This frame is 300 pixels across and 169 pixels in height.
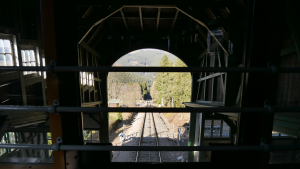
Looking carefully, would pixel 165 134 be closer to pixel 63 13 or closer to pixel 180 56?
pixel 180 56

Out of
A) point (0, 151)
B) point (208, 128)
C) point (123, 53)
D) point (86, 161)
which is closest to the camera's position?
point (86, 161)

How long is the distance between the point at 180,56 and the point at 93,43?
4.55 metres

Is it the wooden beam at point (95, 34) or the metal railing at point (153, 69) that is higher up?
the wooden beam at point (95, 34)

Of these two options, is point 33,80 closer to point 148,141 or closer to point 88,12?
Result: point 88,12

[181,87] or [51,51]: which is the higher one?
[51,51]

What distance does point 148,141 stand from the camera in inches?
381

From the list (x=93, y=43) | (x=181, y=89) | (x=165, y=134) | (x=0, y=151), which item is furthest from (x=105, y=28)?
(x=165, y=134)

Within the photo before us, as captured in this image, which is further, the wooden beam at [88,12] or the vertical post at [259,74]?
the wooden beam at [88,12]

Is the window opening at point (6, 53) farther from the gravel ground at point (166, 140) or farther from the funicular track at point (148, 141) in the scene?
the gravel ground at point (166, 140)

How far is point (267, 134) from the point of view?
964mm

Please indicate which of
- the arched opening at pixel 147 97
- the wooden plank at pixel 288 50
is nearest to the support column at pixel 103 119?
the arched opening at pixel 147 97

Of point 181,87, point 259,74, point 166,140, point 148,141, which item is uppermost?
point 259,74

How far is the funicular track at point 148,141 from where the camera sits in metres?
7.79

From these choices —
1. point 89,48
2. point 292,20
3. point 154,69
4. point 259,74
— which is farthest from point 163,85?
point 154,69
